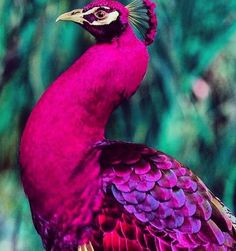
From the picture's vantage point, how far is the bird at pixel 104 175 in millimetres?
1134

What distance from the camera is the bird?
113 cm

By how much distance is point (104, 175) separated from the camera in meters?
1.14

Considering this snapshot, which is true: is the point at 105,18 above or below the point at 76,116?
above

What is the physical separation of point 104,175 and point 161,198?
0.10 m

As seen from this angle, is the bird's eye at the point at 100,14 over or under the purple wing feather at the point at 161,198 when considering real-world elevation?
over

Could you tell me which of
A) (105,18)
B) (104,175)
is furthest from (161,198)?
(105,18)

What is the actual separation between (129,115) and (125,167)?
0.22 meters

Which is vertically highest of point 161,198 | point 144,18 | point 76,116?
point 144,18

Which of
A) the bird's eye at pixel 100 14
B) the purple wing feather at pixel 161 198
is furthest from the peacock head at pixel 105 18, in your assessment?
the purple wing feather at pixel 161 198

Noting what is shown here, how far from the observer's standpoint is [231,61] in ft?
4.34

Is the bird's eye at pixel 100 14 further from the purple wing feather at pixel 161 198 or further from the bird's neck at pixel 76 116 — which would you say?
the purple wing feather at pixel 161 198

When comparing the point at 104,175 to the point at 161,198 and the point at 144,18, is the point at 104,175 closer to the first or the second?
the point at 161,198

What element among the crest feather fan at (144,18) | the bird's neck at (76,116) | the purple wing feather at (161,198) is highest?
the crest feather fan at (144,18)

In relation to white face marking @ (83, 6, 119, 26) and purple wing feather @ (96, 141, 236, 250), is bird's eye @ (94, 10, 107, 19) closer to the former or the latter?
white face marking @ (83, 6, 119, 26)
